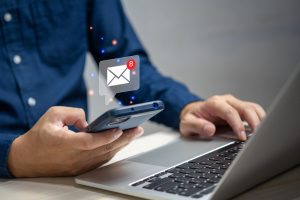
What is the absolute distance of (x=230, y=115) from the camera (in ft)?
2.73

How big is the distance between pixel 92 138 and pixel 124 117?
69 millimetres

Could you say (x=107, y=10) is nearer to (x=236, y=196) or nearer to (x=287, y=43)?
(x=236, y=196)

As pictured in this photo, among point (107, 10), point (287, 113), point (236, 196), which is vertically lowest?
point (236, 196)

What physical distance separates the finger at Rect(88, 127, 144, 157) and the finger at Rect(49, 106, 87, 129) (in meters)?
0.04

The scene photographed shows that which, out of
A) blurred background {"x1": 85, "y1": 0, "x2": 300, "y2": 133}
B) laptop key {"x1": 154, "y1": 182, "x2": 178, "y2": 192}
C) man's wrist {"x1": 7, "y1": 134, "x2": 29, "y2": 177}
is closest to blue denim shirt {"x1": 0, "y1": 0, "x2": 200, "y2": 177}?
man's wrist {"x1": 7, "y1": 134, "x2": 29, "y2": 177}

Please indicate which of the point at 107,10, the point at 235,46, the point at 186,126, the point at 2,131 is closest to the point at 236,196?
the point at 186,126

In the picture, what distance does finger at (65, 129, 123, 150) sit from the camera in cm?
61

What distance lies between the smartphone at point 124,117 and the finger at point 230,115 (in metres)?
0.23

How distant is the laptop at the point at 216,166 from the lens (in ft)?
1.61

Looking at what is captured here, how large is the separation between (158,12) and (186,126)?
70cm

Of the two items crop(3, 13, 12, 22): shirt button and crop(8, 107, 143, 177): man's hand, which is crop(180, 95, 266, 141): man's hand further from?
crop(3, 13, 12, 22): shirt button

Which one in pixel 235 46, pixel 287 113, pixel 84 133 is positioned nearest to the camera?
pixel 287 113

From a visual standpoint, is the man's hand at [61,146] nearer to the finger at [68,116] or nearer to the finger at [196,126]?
the finger at [68,116]

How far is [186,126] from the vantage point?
0.87 m
